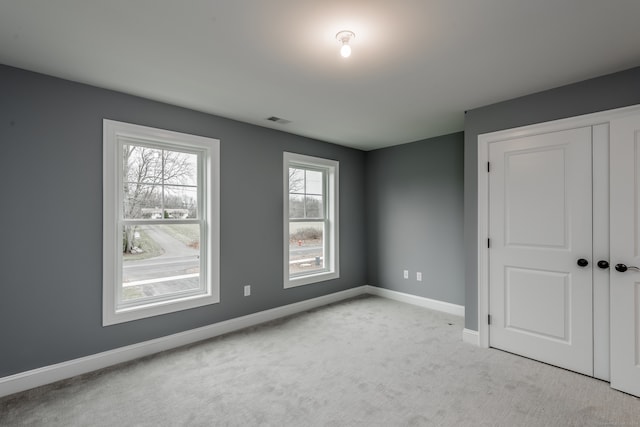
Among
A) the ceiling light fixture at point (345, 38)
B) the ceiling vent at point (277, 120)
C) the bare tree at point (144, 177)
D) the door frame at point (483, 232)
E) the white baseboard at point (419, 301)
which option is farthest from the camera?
the white baseboard at point (419, 301)

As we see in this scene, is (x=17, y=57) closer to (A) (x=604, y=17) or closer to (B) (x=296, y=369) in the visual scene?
(B) (x=296, y=369)

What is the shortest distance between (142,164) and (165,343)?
1.80 metres

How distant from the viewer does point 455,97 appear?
299cm

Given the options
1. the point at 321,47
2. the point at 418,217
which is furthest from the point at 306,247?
the point at 321,47

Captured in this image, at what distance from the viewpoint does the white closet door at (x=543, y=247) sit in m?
2.65

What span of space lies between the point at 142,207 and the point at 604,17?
3813 millimetres

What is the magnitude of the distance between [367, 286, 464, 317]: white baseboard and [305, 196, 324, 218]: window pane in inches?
63.1

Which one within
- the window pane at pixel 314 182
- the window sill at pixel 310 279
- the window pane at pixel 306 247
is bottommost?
the window sill at pixel 310 279

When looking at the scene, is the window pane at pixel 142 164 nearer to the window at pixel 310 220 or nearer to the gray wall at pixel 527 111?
the window at pixel 310 220

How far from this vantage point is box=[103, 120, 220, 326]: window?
2.84 m

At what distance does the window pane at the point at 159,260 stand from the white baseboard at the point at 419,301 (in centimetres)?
295

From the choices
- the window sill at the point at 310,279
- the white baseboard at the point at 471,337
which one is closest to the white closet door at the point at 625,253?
the white baseboard at the point at 471,337

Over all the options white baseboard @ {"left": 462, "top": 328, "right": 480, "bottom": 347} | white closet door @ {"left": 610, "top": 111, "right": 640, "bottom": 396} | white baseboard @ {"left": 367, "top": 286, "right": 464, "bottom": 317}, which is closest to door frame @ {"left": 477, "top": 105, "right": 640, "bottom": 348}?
white baseboard @ {"left": 462, "top": 328, "right": 480, "bottom": 347}

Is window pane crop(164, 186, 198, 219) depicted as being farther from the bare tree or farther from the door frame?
the door frame
